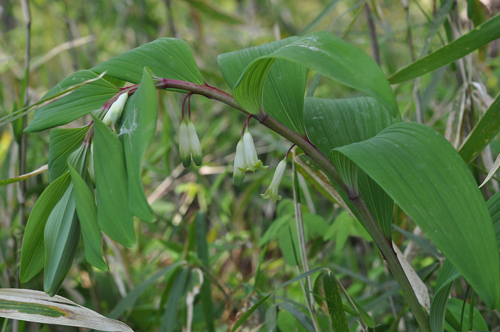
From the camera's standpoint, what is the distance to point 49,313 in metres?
0.58

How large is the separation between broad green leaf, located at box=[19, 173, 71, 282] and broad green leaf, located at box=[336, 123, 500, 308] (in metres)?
0.33

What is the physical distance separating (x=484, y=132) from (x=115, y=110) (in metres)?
0.55

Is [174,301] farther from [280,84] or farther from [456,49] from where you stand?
[456,49]

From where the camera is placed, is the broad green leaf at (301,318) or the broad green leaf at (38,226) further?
the broad green leaf at (301,318)

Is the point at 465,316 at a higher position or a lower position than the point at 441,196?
lower

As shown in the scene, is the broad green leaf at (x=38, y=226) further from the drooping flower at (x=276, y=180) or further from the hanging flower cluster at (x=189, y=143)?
the drooping flower at (x=276, y=180)

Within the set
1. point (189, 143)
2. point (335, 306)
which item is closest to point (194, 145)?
point (189, 143)

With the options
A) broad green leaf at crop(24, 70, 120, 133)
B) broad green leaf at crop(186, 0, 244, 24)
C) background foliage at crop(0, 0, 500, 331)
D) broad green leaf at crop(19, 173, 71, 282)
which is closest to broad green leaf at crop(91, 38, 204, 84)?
broad green leaf at crop(24, 70, 120, 133)

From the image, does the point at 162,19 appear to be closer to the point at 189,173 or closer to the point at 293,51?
the point at 189,173

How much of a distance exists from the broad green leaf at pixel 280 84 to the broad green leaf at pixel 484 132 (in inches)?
11.4

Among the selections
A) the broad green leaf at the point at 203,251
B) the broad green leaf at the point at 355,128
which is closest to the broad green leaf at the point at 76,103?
the broad green leaf at the point at 355,128

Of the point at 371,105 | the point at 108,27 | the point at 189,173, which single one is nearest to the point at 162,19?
the point at 108,27

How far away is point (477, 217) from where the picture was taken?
0.35 meters

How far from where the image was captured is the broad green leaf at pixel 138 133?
353mm
